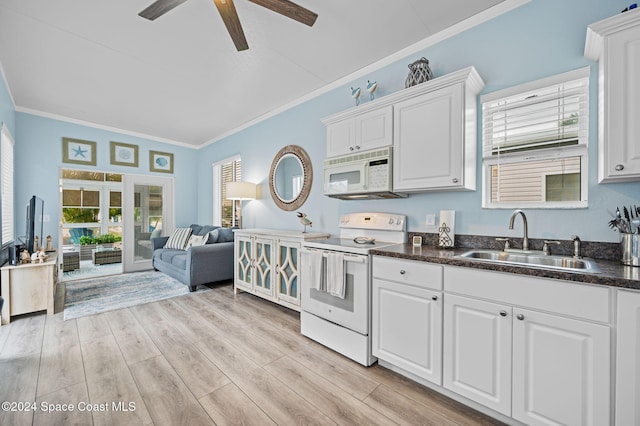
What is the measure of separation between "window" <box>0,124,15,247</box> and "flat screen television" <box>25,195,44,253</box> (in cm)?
23

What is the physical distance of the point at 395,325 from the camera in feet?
6.31

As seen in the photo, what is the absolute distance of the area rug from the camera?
3.31 metres

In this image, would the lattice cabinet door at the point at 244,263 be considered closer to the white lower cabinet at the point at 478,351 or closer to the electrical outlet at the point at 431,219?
the electrical outlet at the point at 431,219

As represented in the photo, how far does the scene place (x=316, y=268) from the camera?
2.43 meters

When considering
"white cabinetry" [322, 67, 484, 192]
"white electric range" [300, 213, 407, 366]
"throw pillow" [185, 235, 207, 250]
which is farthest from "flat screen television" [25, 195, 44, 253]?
"white cabinetry" [322, 67, 484, 192]

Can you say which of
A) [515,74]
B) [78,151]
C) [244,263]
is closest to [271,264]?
[244,263]

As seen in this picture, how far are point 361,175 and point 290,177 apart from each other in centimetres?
154

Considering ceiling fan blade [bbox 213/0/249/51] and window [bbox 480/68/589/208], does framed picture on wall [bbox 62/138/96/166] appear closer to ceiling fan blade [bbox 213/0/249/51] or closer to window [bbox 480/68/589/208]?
ceiling fan blade [bbox 213/0/249/51]

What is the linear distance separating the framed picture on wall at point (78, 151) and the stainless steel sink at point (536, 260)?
19.3ft

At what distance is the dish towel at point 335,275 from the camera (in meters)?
2.21

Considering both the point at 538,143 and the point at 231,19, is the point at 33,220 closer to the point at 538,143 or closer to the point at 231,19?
the point at 231,19

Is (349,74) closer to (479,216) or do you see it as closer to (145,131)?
(479,216)

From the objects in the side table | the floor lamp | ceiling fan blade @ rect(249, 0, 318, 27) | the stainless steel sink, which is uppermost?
ceiling fan blade @ rect(249, 0, 318, 27)

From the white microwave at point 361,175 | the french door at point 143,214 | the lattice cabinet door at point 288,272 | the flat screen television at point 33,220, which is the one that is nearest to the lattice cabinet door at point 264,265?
the lattice cabinet door at point 288,272
